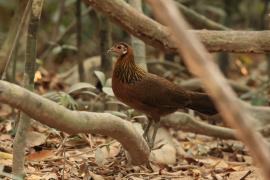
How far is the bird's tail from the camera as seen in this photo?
5.04 m

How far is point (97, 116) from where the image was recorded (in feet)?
10.5

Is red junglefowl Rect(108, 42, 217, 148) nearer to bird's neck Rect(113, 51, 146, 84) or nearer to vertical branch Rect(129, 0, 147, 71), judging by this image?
bird's neck Rect(113, 51, 146, 84)

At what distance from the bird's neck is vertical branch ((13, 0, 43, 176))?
5.41 ft

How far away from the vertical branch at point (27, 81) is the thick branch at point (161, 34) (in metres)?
0.98

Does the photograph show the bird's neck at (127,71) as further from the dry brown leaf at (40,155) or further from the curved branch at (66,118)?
the curved branch at (66,118)

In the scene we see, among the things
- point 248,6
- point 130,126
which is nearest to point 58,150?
point 130,126

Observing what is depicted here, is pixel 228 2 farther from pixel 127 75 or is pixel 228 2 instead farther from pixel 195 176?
pixel 195 176

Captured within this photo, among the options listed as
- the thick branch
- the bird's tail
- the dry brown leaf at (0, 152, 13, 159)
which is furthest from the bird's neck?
the dry brown leaf at (0, 152, 13, 159)

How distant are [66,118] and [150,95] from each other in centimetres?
225

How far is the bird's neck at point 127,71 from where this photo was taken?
16.5ft

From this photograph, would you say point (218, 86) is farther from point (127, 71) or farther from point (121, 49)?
point (121, 49)

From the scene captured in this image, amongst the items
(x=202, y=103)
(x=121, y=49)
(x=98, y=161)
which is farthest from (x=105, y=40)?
(x=98, y=161)

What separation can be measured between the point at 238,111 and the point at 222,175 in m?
2.81

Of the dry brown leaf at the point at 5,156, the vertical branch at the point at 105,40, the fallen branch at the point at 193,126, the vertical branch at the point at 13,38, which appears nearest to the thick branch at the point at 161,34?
the vertical branch at the point at 13,38
